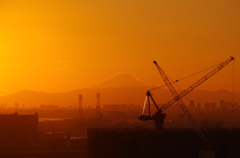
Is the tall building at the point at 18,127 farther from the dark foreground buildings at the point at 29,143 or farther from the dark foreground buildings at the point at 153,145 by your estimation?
the dark foreground buildings at the point at 153,145

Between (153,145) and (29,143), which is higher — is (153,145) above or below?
below

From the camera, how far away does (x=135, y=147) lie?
4988 centimetres

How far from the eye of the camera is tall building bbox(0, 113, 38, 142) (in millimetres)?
89625

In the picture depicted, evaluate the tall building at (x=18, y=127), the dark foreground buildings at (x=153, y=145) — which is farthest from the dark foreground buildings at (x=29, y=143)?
the dark foreground buildings at (x=153, y=145)

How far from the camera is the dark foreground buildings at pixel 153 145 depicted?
49.5m

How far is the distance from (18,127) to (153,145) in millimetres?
47610

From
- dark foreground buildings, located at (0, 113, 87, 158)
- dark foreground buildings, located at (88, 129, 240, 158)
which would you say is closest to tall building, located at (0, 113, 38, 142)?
dark foreground buildings, located at (0, 113, 87, 158)

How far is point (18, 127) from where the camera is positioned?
92562 mm

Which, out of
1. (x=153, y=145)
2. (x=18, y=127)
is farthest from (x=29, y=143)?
(x=153, y=145)

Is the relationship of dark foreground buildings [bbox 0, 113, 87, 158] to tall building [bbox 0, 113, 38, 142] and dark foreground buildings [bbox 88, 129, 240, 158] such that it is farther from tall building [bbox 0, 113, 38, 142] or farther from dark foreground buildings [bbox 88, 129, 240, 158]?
dark foreground buildings [bbox 88, 129, 240, 158]

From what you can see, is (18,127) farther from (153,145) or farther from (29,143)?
(153,145)

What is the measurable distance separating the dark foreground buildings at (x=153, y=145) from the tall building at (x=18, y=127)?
39.7 meters

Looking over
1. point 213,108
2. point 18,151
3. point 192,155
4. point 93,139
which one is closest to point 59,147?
point 18,151

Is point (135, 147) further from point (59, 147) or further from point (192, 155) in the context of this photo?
point (59, 147)
